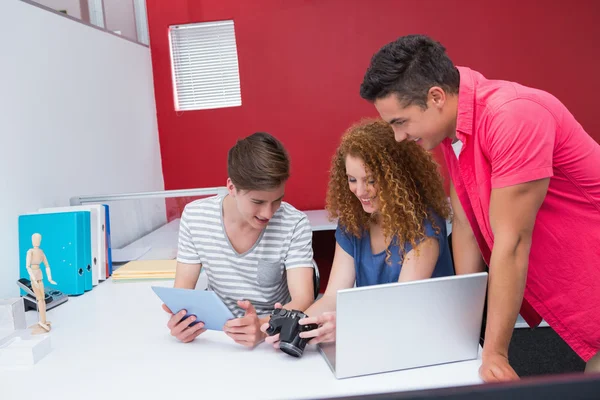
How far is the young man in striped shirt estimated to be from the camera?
5.36 feet

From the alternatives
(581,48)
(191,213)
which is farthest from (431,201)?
(581,48)

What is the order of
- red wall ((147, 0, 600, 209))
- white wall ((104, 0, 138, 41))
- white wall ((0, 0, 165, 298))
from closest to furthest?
white wall ((0, 0, 165, 298)) → white wall ((104, 0, 138, 41)) → red wall ((147, 0, 600, 209))

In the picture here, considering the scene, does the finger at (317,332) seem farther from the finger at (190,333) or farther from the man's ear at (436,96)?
the man's ear at (436,96)

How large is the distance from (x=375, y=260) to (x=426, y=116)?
55 cm

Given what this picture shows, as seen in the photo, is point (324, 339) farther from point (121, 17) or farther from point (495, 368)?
point (121, 17)

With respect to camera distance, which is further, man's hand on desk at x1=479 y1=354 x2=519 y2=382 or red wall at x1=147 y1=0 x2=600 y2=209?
red wall at x1=147 y1=0 x2=600 y2=209

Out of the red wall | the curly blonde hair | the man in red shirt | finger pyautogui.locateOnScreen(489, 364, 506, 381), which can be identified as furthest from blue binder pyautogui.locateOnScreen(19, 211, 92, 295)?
the red wall

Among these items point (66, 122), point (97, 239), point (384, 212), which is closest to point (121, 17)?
point (66, 122)

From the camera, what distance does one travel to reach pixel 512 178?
3.53 ft

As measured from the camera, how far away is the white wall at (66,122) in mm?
1949

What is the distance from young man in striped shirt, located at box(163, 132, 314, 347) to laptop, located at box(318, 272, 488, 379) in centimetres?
48

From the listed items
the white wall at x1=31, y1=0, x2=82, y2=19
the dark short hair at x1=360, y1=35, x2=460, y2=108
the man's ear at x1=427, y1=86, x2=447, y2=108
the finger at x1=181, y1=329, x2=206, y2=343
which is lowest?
the finger at x1=181, y1=329, x2=206, y2=343

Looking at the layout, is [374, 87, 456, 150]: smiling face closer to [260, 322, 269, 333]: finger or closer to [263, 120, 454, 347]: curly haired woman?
[263, 120, 454, 347]: curly haired woman

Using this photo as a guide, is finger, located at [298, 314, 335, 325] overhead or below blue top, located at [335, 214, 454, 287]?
below
